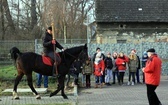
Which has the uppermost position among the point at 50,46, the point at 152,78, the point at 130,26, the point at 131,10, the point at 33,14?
the point at 33,14

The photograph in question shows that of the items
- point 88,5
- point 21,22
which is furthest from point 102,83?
point 88,5

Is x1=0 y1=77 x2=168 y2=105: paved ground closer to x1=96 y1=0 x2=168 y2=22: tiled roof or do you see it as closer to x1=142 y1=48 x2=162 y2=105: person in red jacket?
x1=142 y1=48 x2=162 y2=105: person in red jacket

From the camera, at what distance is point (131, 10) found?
35.7 meters

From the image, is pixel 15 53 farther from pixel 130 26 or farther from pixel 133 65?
pixel 130 26

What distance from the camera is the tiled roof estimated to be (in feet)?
113

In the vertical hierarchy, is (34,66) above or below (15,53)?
below

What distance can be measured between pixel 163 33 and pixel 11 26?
16.5 meters

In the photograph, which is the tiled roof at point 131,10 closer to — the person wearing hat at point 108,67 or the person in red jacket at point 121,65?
the person in red jacket at point 121,65

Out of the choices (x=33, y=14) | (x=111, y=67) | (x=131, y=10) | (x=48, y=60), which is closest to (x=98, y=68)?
(x=111, y=67)

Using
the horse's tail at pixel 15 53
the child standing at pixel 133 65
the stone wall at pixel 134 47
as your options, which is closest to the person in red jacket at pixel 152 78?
the horse's tail at pixel 15 53

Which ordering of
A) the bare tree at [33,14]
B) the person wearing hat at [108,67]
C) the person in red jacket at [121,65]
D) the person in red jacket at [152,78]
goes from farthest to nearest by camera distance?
the bare tree at [33,14], the person in red jacket at [121,65], the person wearing hat at [108,67], the person in red jacket at [152,78]

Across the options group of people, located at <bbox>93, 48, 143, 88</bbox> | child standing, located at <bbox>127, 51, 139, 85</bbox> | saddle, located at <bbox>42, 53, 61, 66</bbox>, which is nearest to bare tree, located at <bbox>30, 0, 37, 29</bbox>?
group of people, located at <bbox>93, 48, 143, 88</bbox>

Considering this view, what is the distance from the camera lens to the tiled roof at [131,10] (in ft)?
113

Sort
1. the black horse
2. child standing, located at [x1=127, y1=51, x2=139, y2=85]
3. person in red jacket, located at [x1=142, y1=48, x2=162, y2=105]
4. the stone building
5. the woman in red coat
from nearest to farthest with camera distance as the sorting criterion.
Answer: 1. person in red jacket, located at [x1=142, y1=48, x2=162, y2=105]
2. the black horse
3. the woman in red coat
4. child standing, located at [x1=127, y1=51, x2=139, y2=85]
5. the stone building
